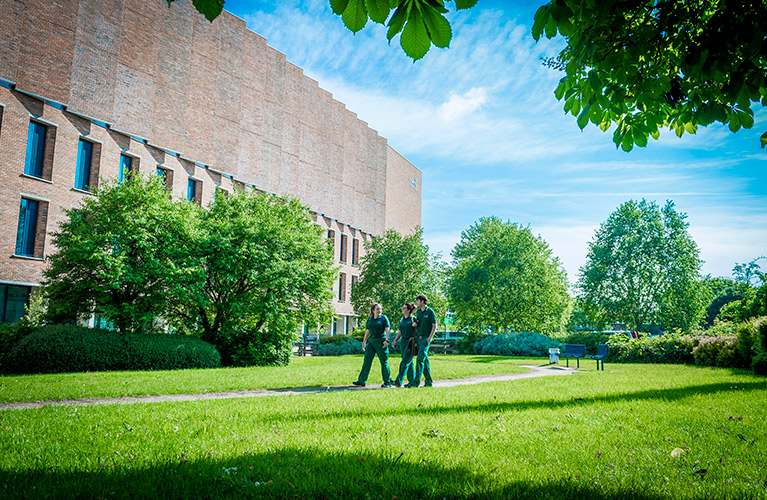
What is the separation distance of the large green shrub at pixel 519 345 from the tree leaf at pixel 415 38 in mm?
33398

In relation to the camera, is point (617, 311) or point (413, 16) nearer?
point (413, 16)

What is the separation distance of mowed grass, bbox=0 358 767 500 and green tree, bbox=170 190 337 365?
13.0 metres

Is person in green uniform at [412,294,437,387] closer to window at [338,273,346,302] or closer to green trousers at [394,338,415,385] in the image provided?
green trousers at [394,338,415,385]

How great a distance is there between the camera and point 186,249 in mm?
19391

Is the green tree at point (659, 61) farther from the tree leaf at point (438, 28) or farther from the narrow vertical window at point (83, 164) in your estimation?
the narrow vertical window at point (83, 164)

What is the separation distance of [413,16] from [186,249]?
18.6 m

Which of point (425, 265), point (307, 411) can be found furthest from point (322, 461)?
point (425, 265)

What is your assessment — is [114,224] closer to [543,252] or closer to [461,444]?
[461,444]

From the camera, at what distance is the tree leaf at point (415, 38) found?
8.50 ft

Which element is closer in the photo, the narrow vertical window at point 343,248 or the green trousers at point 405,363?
the green trousers at point 405,363

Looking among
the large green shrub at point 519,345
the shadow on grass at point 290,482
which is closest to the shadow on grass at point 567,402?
the shadow on grass at point 290,482

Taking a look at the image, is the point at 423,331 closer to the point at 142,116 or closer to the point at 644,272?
the point at 142,116

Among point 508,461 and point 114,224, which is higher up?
point 114,224

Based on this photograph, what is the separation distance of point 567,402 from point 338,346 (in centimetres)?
2837
